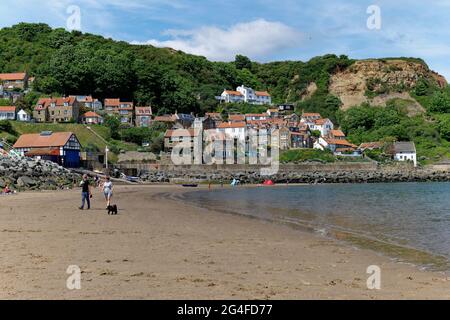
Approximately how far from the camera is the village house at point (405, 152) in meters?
94.0

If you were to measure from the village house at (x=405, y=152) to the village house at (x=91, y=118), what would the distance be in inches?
2257

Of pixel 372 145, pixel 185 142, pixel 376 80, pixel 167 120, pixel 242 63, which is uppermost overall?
pixel 242 63

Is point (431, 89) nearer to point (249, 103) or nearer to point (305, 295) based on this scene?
point (249, 103)

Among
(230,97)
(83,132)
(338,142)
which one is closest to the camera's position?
(83,132)

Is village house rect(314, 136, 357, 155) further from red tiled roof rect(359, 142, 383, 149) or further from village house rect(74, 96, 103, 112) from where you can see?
village house rect(74, 96, 103, 112)

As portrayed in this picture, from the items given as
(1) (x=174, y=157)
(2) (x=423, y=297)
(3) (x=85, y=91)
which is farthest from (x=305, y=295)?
(3) (x=85, y=91)

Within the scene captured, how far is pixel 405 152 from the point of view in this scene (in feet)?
311

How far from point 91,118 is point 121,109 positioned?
15.3 m

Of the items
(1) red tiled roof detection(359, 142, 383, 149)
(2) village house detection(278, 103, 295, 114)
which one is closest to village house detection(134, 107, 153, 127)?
(1) red tiled roof detection(359, 142, 383, 149)

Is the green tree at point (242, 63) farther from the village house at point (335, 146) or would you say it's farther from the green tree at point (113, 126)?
the green tree at point (113, 126)

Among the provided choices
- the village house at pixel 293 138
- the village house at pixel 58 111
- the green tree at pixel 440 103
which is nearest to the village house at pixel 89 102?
the village house at pixel 58 111

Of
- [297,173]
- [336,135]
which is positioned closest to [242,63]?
[336,135]

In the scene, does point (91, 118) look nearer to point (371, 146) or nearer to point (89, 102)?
point (89, 102)
